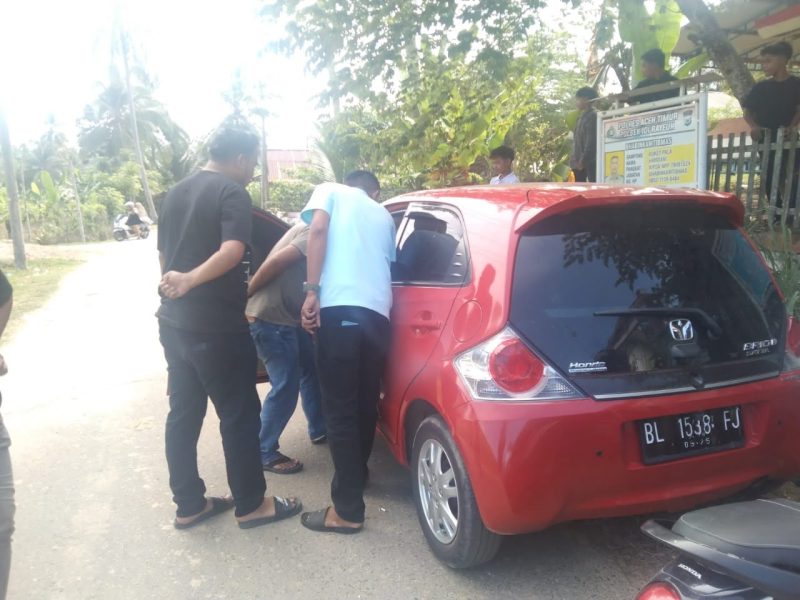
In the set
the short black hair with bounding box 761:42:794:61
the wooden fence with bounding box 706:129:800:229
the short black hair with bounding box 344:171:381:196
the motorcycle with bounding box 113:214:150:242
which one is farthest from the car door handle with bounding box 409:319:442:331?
the motorcycle with bounding box 113:214:150:242

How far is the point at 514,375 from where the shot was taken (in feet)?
7.74

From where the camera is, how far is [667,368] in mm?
2412

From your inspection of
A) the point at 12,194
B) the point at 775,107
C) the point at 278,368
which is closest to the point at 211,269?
the point at 278,368

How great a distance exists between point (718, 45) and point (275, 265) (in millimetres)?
5091

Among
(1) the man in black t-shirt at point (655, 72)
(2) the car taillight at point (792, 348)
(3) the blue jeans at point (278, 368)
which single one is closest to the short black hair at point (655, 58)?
(1) the man in black t-shirt at point (655, 72)

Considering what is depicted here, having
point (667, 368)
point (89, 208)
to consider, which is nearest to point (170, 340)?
point (667, 368)

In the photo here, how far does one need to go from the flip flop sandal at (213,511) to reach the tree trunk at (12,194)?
14302mm

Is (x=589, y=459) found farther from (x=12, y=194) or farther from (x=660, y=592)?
(x=12, y=194)

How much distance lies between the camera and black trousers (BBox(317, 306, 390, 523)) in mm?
3002

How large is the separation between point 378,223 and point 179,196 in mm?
946

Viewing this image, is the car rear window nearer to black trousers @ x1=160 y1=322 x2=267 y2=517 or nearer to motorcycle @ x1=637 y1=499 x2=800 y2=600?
motorcycle @ x1=637 y1=499 x2=800 y2=600

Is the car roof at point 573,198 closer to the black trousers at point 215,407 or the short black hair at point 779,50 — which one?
the black trousers at point 215,407

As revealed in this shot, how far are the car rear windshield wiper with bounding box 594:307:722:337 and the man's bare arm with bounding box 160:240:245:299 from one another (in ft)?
5.10

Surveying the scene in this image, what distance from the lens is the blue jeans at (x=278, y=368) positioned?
3.76 meters
